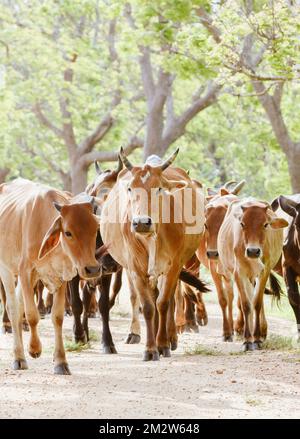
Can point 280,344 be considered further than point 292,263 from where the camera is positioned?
No

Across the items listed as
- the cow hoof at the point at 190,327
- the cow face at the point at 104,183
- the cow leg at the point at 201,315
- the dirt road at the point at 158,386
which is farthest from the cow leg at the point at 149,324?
the cow leg at the point at 201,315

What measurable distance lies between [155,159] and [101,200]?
2.03 metres

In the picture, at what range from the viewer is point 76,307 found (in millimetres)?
12859

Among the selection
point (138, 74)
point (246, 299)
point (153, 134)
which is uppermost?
point (138, 74)

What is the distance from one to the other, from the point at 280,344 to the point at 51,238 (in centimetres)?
379

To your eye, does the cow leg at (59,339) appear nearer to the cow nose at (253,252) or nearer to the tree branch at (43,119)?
the cow nose at (253,252)

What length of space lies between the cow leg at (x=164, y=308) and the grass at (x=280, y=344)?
133cm

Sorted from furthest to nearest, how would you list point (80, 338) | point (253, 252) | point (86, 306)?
point (86, 306) < point (80, 338) < point (253, 252)

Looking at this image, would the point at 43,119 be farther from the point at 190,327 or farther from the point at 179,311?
the point at 179,311

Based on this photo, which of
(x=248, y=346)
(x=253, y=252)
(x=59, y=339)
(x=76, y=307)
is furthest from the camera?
(x=76, y=307)

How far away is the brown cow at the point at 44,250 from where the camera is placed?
1012 cm

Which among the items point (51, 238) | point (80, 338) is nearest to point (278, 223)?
point (80, 338)

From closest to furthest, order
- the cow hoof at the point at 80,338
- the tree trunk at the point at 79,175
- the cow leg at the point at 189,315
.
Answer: the cow hoof at the point at 80,338, the cow leg at the point at 189,315, the tree trunk at the point at 79,175

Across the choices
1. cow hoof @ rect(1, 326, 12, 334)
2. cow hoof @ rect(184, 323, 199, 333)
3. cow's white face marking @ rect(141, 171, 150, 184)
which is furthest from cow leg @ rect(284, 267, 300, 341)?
cow hoof @ rect(1, 326, 12, 334)
